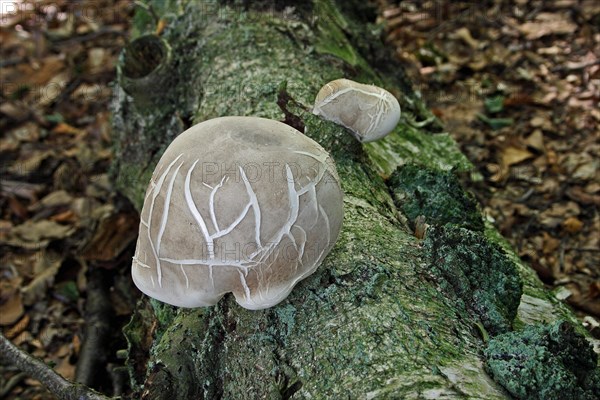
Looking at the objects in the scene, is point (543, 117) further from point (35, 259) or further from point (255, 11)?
point (35, 259)

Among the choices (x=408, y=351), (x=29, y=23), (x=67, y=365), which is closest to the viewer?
(x=408, y=351)

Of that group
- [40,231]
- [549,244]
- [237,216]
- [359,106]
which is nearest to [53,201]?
[40,231]

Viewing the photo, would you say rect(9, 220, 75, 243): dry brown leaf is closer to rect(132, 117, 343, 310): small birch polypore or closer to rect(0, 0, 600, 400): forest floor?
rect(0, 0, 600, 400): forest floor

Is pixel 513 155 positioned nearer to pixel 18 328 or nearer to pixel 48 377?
pixel 48 377

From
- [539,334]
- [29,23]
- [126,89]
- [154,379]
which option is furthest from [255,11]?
[29,23]

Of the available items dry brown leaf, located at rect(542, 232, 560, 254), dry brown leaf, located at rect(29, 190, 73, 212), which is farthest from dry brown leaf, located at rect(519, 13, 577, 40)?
dry brown leaf, located at rect(29, 190, 73, 212)

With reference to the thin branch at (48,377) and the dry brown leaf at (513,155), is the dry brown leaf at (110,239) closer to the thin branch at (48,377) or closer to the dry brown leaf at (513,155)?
the thin branch at (48,377)
